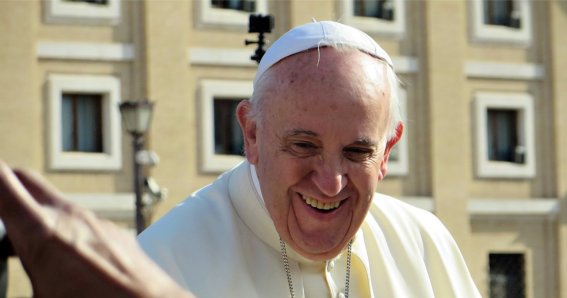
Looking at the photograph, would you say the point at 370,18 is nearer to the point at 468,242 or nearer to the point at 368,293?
the point at 468,242

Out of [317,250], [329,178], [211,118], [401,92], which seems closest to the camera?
[329,178]

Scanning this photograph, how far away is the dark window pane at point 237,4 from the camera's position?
25172 mm

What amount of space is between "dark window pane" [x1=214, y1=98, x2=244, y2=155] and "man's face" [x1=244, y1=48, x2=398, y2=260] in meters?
22.0

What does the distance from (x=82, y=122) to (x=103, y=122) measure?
33 cm

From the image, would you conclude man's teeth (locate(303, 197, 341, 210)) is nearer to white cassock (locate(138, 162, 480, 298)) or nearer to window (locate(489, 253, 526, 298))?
white cassock (locate(138, 162, 480, 298))

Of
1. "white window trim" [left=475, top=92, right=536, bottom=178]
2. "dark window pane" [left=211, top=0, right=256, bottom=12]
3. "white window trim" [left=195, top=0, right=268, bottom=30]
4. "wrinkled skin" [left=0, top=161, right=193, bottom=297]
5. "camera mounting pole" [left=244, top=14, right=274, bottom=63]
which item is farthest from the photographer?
"white window trim" [left=475, top=92, right=536, bottom=178]

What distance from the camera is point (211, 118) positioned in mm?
24703

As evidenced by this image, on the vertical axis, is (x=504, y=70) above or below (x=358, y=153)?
above

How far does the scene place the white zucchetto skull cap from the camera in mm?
2912

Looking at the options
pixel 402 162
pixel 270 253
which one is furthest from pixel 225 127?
pixel 270 253

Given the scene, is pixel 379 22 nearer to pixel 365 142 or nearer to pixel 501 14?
pixel 501 14

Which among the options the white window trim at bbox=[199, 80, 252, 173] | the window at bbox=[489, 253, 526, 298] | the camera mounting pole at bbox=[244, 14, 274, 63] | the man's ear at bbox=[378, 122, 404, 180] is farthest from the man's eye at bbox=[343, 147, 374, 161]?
the window at bbox=[489, 253, 526, 298]

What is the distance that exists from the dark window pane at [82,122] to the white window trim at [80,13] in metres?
1.14

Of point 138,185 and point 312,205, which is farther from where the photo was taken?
point 138,185
